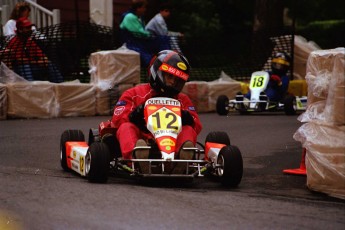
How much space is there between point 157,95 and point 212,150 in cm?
68

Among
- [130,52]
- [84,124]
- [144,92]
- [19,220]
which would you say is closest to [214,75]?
[130,52]

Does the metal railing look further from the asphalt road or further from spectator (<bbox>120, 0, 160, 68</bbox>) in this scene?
the asphalt road

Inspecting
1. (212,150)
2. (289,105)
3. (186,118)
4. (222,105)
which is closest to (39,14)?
(222,105)

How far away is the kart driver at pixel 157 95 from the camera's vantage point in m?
7.57

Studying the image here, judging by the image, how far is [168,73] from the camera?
779 centimetres

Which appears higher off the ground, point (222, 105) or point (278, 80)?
point (278, 80)

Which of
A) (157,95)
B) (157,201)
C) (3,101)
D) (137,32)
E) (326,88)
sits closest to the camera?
(157,201)

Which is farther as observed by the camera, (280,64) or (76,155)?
(280,64)

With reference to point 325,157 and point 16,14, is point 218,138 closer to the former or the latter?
point 325,157

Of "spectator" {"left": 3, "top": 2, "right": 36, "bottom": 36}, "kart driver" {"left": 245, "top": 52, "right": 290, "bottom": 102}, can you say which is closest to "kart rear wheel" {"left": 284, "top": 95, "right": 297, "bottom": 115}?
"kart driver" {"left": 245, "top": 52, "right": 290, "bottom": 102}

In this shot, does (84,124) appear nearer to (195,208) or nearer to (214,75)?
(214,75)

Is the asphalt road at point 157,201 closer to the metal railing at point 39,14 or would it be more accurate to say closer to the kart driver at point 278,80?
the kart driver at point 278,80

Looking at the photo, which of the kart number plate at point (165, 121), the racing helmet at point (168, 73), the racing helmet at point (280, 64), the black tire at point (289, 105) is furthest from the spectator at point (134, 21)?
the kart number plate at point (165, 121)

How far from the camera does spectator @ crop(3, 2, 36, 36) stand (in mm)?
14188
